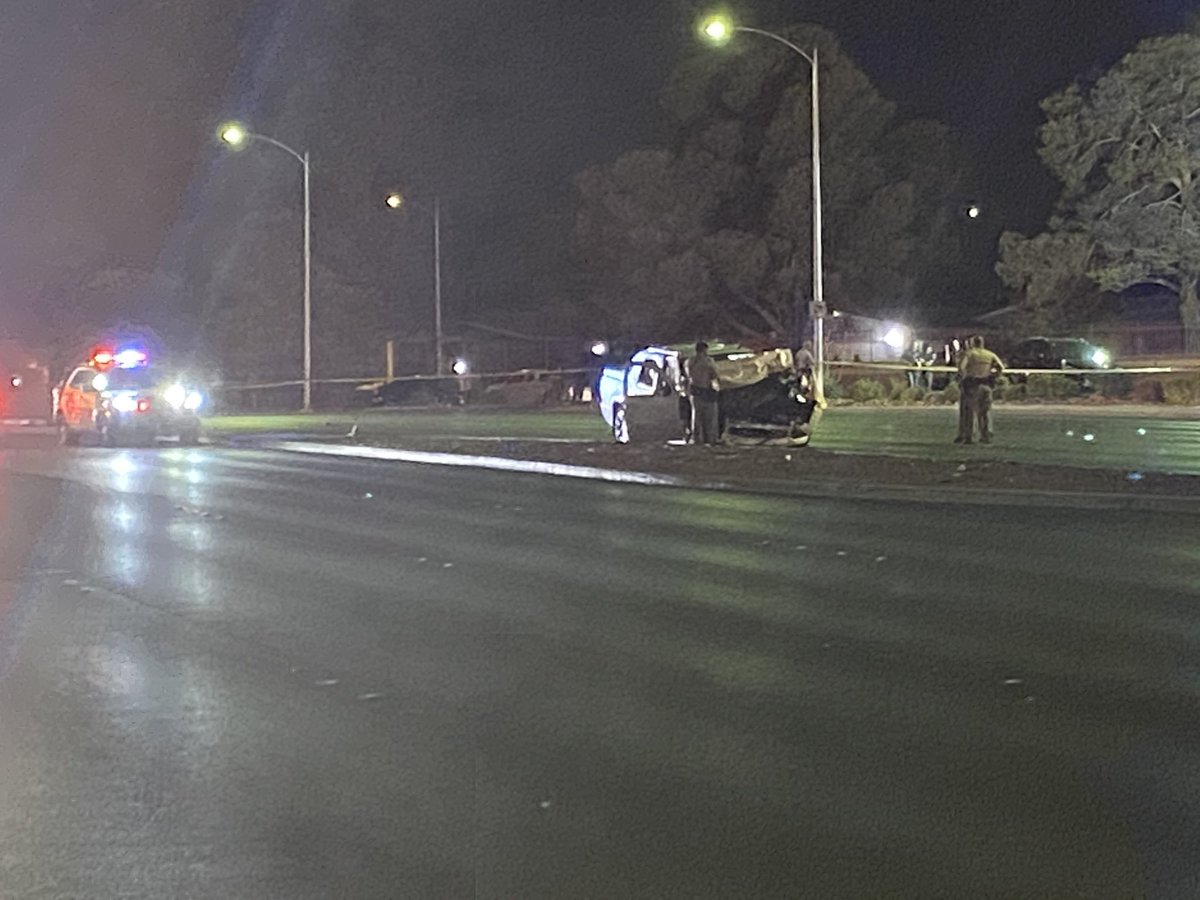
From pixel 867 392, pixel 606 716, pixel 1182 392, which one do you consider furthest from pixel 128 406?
pixel 606 716

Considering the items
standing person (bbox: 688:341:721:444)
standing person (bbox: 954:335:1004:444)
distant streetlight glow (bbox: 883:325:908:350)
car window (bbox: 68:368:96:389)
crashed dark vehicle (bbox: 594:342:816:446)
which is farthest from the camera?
distant streetlight glow (bbox: 883:325:908:350)

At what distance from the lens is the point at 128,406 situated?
32312 mm

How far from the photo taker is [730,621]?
36.9 ft

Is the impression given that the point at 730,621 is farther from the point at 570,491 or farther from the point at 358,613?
the point at 570,491

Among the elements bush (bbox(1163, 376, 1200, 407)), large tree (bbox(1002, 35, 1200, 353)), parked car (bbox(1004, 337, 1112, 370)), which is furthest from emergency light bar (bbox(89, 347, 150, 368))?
large tree (bbox(1002, 35, 1200, 353))

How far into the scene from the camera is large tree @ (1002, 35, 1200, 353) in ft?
156

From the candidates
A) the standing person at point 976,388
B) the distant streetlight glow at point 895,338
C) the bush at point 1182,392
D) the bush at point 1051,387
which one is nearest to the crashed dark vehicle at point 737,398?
the standing person at point 976,388

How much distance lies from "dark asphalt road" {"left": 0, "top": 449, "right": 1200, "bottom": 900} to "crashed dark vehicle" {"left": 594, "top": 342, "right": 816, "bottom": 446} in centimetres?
933

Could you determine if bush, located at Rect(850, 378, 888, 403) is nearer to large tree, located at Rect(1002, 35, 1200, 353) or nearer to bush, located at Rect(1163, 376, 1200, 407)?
bush, located at Rect(1163, 376, 1200, 407)

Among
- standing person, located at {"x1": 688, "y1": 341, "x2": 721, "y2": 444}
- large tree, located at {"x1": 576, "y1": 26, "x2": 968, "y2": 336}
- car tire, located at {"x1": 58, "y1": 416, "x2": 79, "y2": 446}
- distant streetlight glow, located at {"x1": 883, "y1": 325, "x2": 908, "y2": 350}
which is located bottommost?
car tire, located at {"x1": 58, "y1": 416, "x2": 79, "y2": 446}

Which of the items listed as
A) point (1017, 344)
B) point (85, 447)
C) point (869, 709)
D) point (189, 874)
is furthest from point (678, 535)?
point (1017, 344)

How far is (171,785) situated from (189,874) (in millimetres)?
1260

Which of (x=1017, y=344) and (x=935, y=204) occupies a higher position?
(x=935, y=204)

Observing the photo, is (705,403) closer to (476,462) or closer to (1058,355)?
(476,462)
